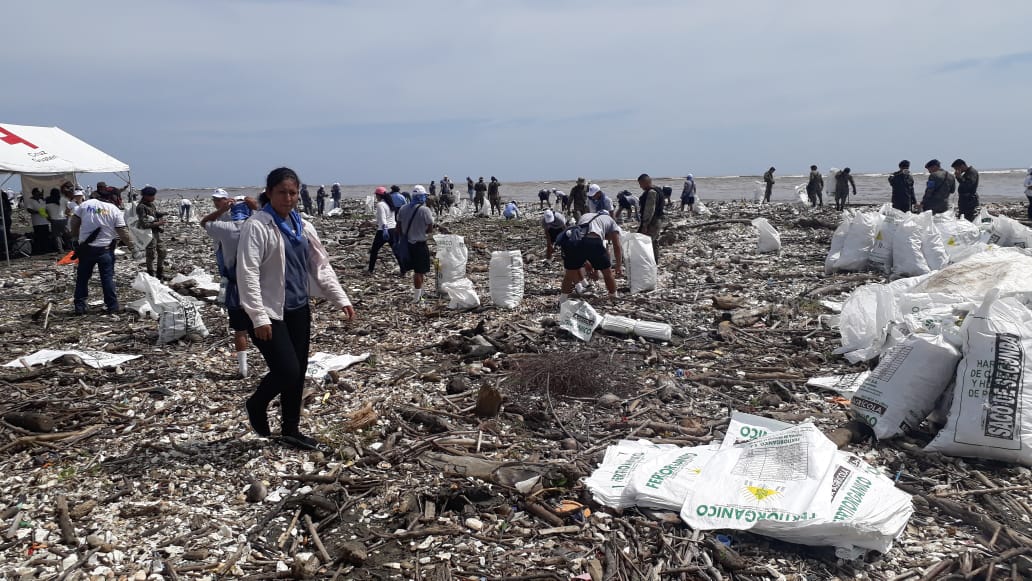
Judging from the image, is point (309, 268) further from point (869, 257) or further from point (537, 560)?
point (869, 257)

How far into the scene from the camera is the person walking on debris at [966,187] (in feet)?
36.6

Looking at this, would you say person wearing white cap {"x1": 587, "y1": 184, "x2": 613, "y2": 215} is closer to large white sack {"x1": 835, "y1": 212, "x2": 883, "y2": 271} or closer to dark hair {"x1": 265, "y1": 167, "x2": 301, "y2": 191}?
large white sack {"x1": 835, "y1": 212, "x2": 883, "y2": 271}

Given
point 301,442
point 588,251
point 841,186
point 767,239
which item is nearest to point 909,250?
point 767,239

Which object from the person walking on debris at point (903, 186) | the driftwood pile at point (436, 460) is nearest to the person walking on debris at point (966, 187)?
the person walking on debris at point (903, 186)

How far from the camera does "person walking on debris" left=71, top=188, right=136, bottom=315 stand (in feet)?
25.7

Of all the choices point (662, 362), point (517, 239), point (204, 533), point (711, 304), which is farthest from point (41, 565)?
point (517, 239)

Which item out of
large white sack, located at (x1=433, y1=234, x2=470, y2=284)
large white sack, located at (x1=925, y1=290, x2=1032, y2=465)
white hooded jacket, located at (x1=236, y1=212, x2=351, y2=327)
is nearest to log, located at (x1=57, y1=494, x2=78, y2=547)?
white hooded jacket, located at (x1=236, y1=212, x2=351, y2=327)

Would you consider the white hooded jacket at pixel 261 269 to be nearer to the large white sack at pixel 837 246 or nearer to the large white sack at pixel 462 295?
the large white sack at pixel 462 295

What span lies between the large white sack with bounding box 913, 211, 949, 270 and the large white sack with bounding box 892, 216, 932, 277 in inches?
1.1

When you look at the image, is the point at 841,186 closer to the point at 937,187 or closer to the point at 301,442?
the point at 937,187

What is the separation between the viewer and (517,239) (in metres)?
16.5

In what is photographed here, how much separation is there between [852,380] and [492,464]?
10.0ft

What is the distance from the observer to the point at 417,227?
853cm

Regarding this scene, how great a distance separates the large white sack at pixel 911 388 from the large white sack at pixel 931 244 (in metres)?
5.67
